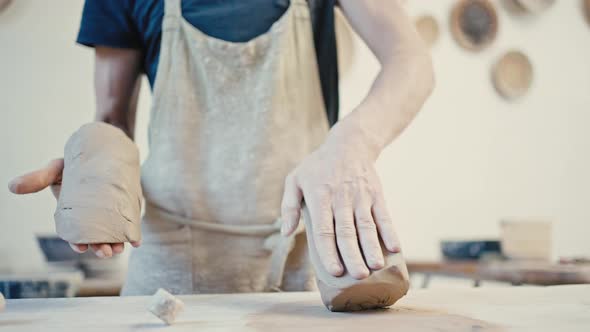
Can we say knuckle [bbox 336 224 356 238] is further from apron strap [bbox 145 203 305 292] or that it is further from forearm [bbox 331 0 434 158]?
apron strap [bbox 145 203 305 292]

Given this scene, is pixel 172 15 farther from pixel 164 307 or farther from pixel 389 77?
pixel 164 307

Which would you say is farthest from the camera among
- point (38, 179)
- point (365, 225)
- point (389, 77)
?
point (389, 77)

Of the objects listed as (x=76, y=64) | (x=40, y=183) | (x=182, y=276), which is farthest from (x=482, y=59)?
(x=40, y=183)

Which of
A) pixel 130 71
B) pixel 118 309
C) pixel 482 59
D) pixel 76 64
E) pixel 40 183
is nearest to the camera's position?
pixel 118 309

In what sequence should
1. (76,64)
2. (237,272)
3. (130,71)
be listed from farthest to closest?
1. (76,64)
2. (130,71)
3. (237,272)

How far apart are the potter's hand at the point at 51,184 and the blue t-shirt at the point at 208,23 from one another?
371mm

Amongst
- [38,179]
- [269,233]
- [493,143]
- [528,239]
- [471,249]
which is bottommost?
[471,249]

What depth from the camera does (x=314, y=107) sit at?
1084 millimetres

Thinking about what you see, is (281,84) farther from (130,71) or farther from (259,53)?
(130,71)

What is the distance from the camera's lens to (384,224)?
0.68m

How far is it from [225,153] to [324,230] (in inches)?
16.6

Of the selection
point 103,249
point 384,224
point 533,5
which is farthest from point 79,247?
point 533,5

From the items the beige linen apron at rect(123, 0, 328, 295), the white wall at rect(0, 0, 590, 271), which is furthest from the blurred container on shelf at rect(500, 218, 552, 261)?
the beige linen apron at rect(123, 0, 328, 295)

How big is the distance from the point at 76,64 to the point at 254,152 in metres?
1.99
